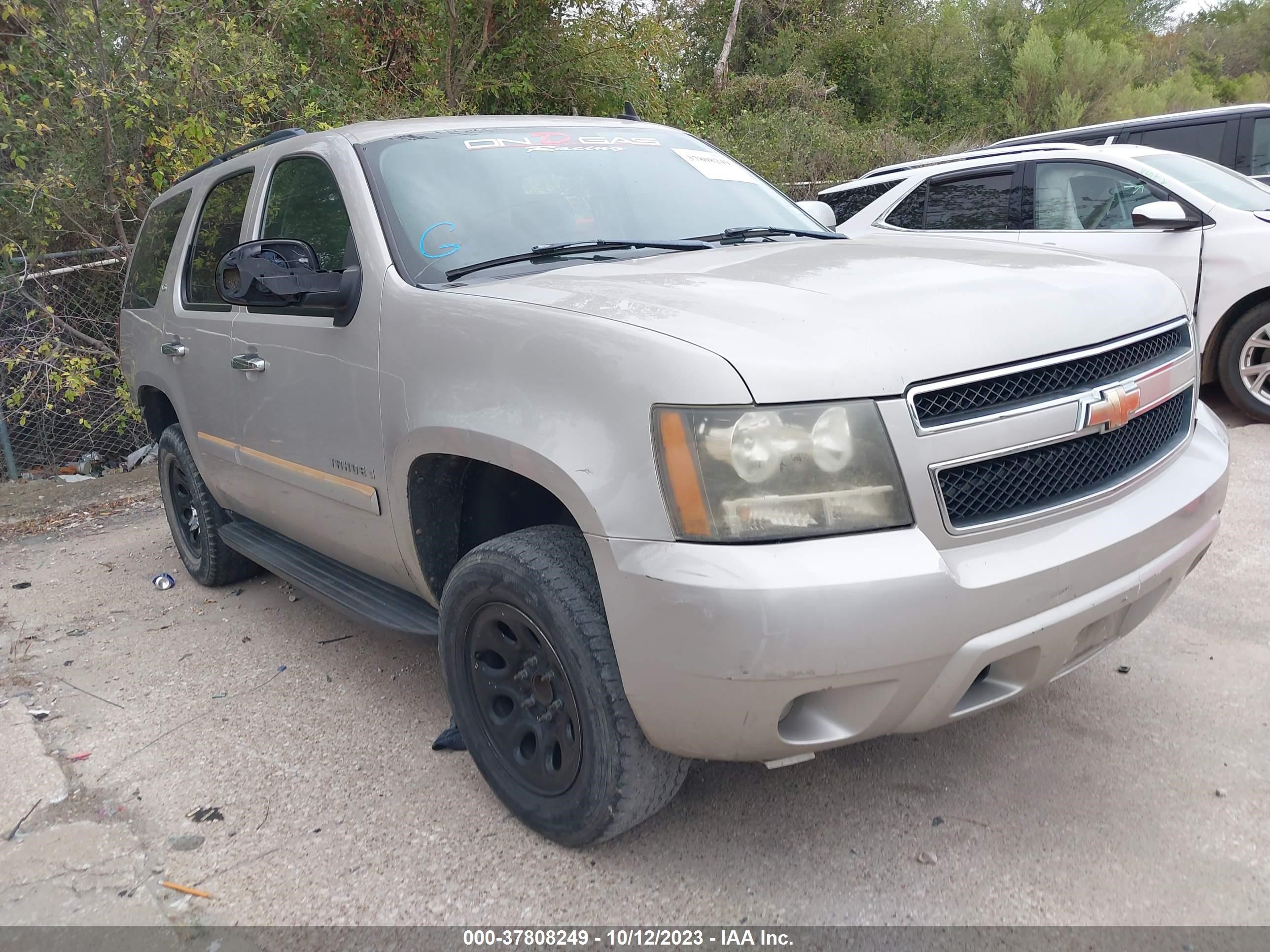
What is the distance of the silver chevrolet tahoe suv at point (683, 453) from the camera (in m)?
1.98

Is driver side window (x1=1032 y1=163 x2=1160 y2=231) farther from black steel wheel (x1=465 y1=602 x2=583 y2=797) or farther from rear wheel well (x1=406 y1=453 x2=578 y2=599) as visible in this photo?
black steel wheel (x1=465 y1=602 x2=583 y2=797)

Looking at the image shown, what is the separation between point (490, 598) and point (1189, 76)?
114ft

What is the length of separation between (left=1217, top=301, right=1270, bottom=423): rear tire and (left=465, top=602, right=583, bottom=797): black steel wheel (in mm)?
5437

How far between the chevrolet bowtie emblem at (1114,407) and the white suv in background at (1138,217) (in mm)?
3820

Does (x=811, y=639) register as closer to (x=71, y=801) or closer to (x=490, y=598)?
(x=490, y=598)

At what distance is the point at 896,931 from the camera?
7.13ft

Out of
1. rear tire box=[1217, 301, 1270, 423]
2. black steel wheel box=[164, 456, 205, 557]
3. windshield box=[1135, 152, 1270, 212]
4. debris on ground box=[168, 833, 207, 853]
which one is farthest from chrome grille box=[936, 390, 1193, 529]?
windshield box=[1135, 152, 1270, 212]

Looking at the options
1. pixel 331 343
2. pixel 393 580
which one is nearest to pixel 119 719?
pixel 393 580

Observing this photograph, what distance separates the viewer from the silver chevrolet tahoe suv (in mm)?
1979

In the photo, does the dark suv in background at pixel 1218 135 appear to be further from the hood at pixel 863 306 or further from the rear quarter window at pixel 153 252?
the rear quarter window at pixel 153 252

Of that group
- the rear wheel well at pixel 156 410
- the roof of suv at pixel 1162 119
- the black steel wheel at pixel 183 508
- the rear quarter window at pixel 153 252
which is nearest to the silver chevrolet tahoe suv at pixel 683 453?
the rear quarter window at pixel 153 252

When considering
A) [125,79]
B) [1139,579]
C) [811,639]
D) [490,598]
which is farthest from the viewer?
[125,79]

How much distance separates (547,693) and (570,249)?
129 cm

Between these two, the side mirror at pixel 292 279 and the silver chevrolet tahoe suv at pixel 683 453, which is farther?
the side mirror at pixel 292 279
